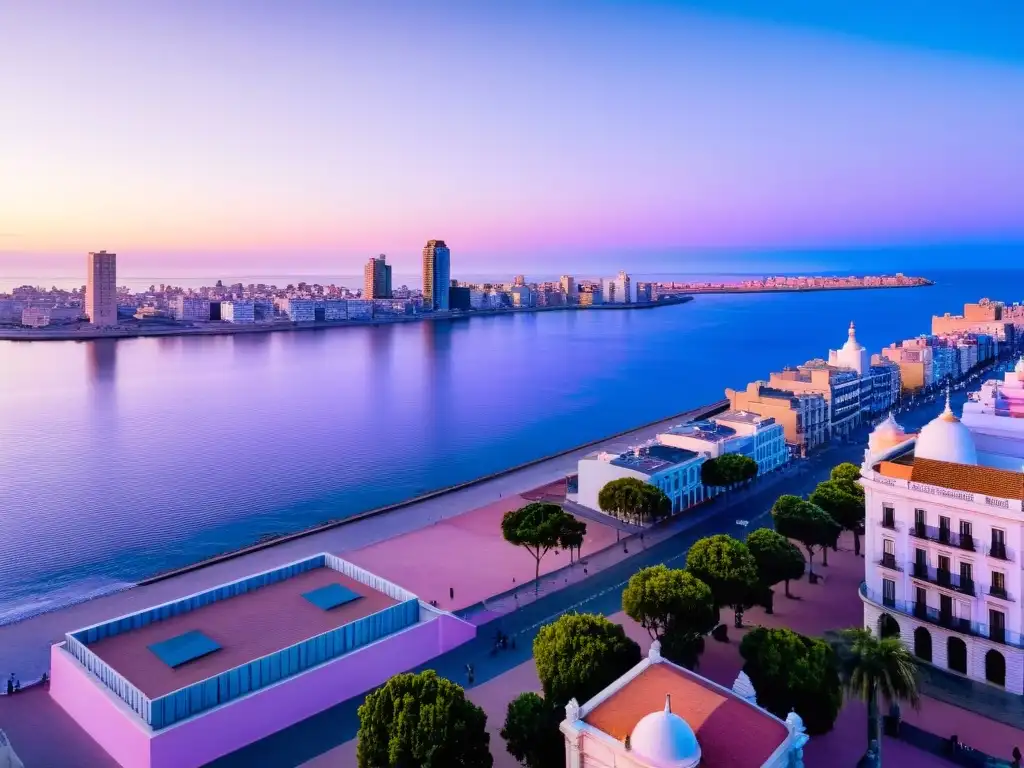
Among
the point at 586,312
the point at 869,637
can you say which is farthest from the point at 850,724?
the point at 586,312

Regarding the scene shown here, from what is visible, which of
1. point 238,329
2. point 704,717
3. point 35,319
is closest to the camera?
point 704,717

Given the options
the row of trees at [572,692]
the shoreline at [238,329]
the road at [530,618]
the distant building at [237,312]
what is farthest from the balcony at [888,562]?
the distant building at [237,312]

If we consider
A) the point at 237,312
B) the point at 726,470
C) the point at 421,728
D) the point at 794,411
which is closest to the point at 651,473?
the point at 726,470

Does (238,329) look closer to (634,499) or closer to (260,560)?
(260,560)

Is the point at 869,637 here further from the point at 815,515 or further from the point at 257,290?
the point at 257,290

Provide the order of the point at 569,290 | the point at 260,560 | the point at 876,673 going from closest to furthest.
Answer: the point at 876,673
the point at 260,560
the point at 569,290

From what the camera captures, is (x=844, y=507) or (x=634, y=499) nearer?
(x=844, y=507)
